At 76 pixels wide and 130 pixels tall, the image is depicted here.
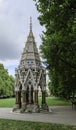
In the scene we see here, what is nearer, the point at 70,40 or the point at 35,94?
the point at 70,40

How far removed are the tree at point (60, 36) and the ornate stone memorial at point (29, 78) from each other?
112cm

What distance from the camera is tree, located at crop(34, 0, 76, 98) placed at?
42.3 feet

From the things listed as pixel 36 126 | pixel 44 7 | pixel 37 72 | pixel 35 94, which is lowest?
pixel 36 126

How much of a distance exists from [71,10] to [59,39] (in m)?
8.78

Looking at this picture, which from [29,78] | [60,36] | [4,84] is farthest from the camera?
[4,84]

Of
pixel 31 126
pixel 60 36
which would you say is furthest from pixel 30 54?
pixel 31 126

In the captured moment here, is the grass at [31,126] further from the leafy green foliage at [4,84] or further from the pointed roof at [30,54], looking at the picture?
the leafy green foliage at [4,84]

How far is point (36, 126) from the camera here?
13.7 metres

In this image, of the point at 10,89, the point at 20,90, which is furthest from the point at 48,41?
the point at 10,89

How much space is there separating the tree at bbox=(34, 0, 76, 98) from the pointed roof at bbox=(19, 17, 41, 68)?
0.84 meters

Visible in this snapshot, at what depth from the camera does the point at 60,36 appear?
20.8 metres

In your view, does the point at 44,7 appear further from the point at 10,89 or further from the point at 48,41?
the point at 10,89

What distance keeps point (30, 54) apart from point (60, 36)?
488 centimetres

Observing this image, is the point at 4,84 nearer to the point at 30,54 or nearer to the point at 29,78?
the point at 30,54
